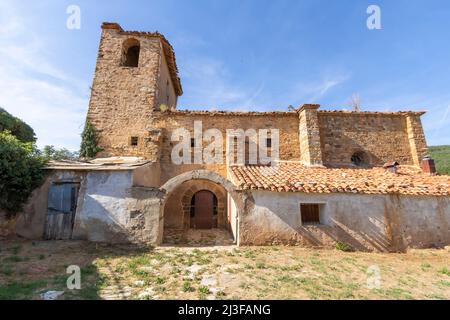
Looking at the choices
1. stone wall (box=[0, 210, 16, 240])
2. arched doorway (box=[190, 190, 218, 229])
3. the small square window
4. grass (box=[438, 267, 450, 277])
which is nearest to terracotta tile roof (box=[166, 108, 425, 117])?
the small square window

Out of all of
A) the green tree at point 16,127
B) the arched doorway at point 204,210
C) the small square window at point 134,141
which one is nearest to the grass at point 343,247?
the arched doorway at point 204,210

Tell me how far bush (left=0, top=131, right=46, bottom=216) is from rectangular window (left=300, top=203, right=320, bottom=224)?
9.93 metres

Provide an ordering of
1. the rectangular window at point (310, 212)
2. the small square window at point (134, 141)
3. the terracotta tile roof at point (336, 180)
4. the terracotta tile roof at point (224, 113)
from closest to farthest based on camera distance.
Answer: the terracotta tile roof at point (336, 180), the rectangular window at point (310, 212), the small square window at point (134, 141), the terracotta tile roof at point (224, 113)

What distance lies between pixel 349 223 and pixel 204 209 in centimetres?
688

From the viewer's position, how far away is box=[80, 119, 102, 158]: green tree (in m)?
11.0

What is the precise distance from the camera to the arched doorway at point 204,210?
11867mm

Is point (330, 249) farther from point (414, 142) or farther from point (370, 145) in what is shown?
point (414, 142)

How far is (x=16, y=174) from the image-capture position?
752cm

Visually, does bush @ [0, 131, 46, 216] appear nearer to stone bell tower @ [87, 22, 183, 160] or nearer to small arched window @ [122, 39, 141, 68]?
stone bell tower @ [87, 22, 183, 160]

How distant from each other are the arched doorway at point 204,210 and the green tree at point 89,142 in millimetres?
5479

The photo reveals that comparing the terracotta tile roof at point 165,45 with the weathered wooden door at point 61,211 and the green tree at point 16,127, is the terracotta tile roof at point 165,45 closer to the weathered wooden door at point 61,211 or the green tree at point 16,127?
the green tree at point 16,127

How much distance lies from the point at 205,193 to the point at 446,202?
408 inches

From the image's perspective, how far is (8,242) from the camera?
710 centimetres
